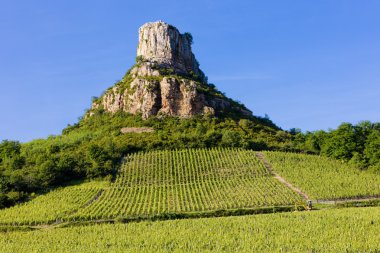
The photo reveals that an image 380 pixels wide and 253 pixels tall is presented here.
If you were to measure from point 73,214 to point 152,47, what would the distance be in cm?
7360

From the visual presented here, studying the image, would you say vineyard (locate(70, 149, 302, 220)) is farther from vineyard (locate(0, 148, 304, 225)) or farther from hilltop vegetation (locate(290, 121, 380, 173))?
hilltop vegetation (locate(290, 121, 380, 173))

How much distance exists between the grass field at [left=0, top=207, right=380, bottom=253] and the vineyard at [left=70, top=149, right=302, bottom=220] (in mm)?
8773

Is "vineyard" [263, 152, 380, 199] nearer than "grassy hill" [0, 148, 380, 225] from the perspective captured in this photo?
No

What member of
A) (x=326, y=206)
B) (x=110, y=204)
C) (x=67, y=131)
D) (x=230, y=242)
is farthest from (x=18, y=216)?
(x=67, y=131)

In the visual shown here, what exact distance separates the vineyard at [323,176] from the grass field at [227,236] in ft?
43.9

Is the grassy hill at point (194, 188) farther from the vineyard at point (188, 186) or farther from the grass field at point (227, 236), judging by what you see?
the grass field at point (227, 236)

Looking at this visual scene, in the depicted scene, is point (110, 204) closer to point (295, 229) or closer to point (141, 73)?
point (295, 229)

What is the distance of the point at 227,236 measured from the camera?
30.5 meters

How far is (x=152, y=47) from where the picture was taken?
111438 mm

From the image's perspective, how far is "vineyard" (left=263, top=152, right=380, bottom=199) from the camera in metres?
51.6

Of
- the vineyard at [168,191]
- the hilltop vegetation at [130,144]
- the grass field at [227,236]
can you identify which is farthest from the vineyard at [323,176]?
the grass field at [227,236]

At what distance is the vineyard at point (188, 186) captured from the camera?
47562 mm

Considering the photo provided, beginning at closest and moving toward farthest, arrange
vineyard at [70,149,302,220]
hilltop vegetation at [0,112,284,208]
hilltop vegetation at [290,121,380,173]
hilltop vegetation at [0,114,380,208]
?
vineyard at [70,149,302,220], hilltop vegetation at [0,112,284,208], hilltop vegetation at [0,114,380,208], hilltop vegetation at [290,121,380,173]

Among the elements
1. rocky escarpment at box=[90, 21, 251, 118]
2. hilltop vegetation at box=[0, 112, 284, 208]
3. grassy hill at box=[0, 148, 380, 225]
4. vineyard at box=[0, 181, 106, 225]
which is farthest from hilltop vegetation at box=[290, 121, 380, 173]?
vineyard at box=[0, 181, 106, 225]
